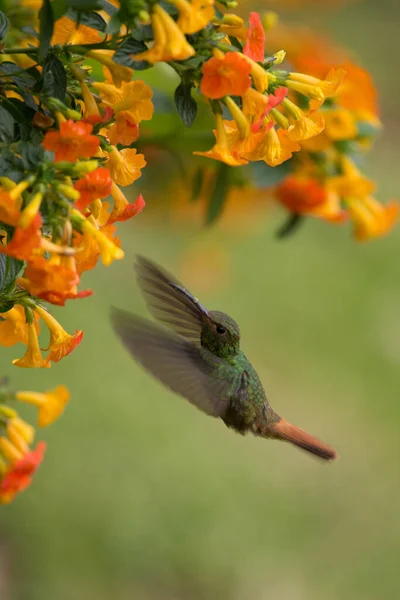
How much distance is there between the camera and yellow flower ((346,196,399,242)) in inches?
86.4

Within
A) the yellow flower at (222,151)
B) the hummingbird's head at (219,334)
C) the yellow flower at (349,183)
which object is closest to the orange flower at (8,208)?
the yellow flower at (222,151)

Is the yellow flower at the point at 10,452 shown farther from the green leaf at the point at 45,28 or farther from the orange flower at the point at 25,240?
the green leaf at the point at 45,28

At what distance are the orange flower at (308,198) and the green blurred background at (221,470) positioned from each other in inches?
60.2

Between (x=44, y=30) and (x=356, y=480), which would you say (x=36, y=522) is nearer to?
(x=356, y=480)

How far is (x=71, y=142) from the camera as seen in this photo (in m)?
0.97

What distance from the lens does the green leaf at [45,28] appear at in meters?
1.03

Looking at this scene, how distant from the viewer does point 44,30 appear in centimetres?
103

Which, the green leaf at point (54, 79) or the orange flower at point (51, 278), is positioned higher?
the green leaf at point (54, 79)

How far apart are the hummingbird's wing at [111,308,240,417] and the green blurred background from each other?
1869 millimetres

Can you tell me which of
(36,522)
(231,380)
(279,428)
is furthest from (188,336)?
(36,522)

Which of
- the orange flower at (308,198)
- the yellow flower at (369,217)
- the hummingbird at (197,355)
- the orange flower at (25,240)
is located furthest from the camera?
the yellow flower at (369,217)

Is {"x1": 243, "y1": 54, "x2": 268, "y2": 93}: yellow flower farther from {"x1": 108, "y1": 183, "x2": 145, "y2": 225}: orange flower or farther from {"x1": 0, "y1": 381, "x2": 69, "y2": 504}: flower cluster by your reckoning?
{"x1": 0, "y1": 381, "x2": 69, "y2": 504}: flower cluster

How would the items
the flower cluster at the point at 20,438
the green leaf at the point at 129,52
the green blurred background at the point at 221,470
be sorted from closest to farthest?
the green leaf at the point at 129,52 → the flower cluster at the point at 20,438 → the green blurred background at the point at 221,470

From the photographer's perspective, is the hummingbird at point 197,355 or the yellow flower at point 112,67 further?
the hummingbird at point 197,355
